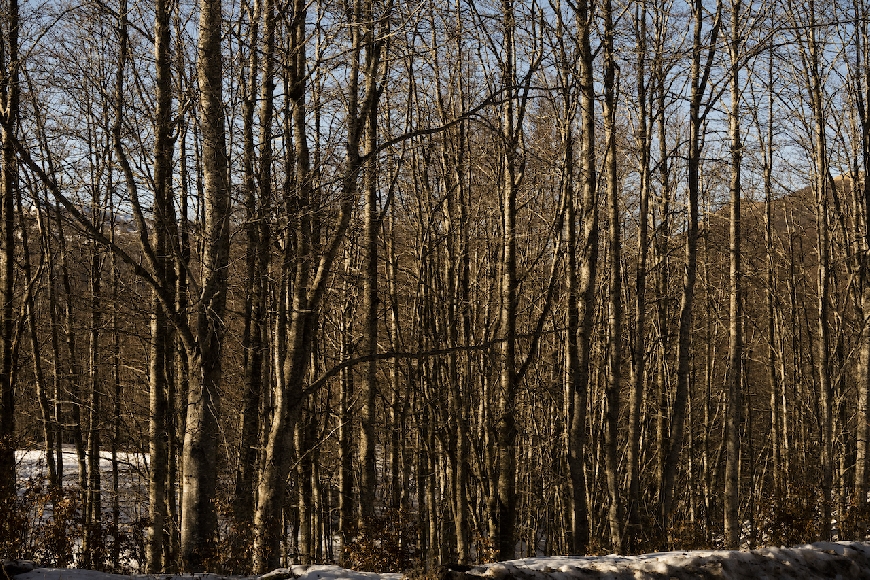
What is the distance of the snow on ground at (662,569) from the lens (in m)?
4.56

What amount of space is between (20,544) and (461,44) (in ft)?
27.0

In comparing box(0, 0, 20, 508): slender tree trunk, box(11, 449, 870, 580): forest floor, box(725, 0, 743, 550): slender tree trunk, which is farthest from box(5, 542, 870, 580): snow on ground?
box(0, 0, 20, 508): slender tree trunk

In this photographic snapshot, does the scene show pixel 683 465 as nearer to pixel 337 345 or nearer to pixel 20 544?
pixel 337 345

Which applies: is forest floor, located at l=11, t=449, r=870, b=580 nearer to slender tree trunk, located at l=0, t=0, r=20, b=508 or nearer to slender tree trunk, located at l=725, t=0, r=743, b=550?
slender tree trunk, located at l=725, t=0, r=743, b=550

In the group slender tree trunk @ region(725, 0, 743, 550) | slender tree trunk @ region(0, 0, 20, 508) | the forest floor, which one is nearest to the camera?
the forest floor

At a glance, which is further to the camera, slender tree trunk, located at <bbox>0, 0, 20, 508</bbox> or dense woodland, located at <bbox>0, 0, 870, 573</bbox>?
slender tree trunk, located at <bbox>0, 0, 20, 508</bbox>

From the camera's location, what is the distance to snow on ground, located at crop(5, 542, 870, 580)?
→ 4.56 m

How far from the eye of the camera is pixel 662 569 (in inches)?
196

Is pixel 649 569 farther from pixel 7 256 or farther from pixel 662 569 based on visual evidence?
pixel 7 256

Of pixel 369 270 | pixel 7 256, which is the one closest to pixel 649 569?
pixel 369 270

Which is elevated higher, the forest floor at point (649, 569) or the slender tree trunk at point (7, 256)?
the slender tree trunk at point (7, 256)

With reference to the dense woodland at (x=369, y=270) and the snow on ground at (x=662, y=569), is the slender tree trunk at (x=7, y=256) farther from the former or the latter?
the snow on ground at (x=662, y=569)

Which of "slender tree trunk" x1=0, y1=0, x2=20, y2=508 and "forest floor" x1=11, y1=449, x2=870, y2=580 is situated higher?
"slender tree trunk" x1=0, y1=0, x2=20, y2=508

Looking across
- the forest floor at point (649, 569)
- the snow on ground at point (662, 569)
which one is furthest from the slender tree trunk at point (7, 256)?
the snow on ground at point (662, 569)
